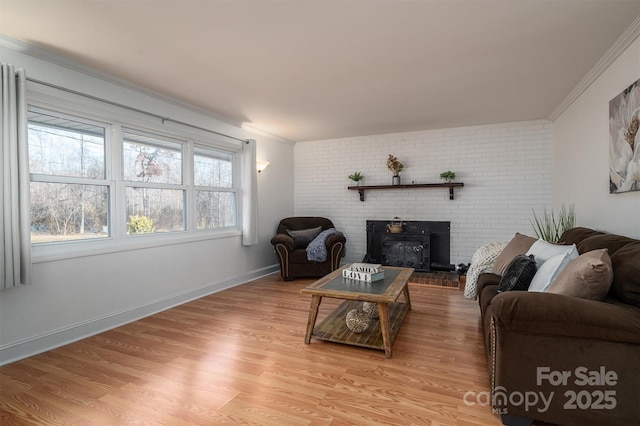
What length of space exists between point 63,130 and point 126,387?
2264mm

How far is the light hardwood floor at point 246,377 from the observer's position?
5.82ft

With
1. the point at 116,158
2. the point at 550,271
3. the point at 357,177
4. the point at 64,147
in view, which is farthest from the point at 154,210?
the point at 550,271

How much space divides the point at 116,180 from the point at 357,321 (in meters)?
2.71

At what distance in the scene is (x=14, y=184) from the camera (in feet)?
7.59

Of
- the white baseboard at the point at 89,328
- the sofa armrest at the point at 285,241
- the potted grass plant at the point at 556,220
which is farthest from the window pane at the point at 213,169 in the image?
the potted grass plant at the point at 556,220

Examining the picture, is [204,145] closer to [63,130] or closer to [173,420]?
[63,130]

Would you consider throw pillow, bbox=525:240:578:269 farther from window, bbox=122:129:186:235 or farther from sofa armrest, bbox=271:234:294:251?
window, bbox=122:129:186:235

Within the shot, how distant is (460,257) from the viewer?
5203 mm

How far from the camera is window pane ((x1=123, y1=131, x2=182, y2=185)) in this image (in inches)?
135

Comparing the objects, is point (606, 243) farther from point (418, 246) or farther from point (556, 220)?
point (418, 246)

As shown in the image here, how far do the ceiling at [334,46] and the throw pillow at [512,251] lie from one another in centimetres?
158

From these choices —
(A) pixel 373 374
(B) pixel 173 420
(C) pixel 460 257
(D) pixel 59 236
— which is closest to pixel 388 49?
(A) pixel 373 374

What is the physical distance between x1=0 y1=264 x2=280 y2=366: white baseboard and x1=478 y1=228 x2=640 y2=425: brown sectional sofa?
3222 millimetres

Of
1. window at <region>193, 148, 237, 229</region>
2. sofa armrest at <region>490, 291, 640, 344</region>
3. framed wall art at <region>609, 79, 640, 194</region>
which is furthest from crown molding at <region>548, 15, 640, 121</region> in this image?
window at <region>193, 148, 237, 229</region>
